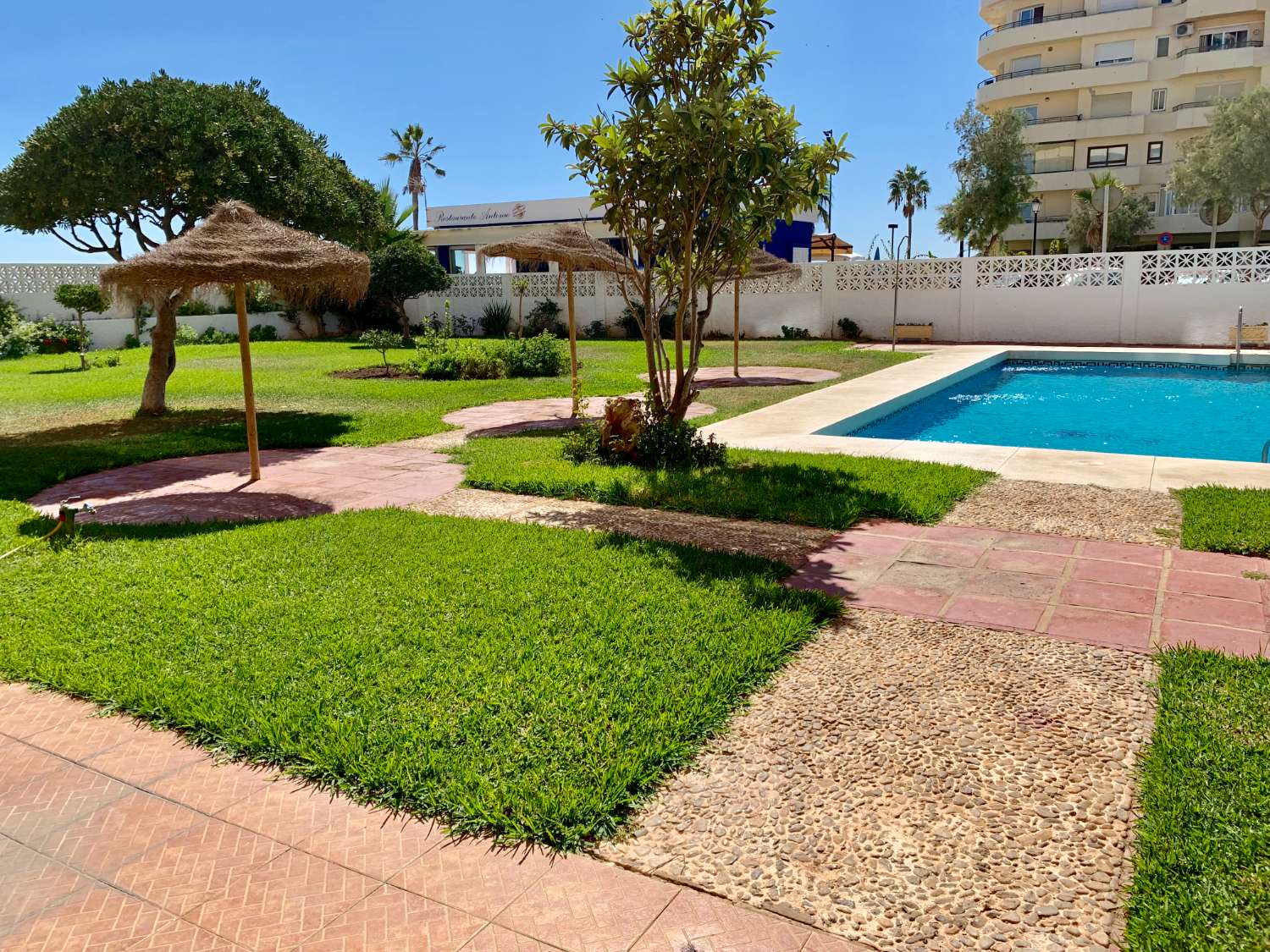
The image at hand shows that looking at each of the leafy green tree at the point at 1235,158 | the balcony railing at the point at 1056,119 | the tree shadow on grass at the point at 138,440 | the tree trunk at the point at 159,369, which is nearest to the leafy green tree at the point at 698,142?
the tree shadow on grass at the point at 138,440

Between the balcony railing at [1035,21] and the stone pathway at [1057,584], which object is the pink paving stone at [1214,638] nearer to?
the stone pathway at [1057,584]

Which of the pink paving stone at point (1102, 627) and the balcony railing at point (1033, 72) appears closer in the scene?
the pink paving stone at point (1102, 627)

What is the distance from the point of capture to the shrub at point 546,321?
29.8 metres

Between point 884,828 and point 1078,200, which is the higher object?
point 1078,200

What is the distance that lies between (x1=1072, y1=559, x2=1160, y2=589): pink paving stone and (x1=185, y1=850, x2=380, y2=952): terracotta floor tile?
14.9 feet

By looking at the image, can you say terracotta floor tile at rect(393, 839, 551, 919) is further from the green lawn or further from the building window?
the building window

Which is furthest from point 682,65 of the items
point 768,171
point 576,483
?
Answer: point 576,483

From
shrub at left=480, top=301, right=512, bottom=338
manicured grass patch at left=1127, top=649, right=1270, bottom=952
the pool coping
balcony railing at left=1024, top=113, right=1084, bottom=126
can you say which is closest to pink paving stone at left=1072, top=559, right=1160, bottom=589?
manicured grass patch at left=1127, top=649, right=1270, bottom=952

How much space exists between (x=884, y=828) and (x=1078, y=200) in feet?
172

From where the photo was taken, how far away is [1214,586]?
17.0 feet

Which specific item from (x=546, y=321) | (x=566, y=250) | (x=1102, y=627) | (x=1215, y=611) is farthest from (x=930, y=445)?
(x=546, y=321)

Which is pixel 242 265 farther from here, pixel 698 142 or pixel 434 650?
pixel 434 650

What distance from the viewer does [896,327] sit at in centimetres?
2578

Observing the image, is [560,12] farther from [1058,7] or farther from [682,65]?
[1058,7]
